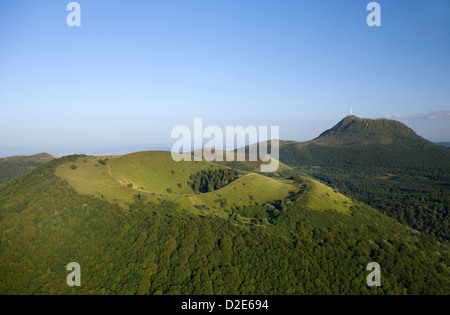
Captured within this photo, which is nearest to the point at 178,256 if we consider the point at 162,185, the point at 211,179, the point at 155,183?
the point at 162,185

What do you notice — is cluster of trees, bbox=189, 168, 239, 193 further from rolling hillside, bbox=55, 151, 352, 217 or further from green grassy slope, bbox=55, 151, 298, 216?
green grassy slope, bbox=55, 151, 298, 216

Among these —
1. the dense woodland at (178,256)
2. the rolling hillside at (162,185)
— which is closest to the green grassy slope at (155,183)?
the rolling hillside at (162,185)

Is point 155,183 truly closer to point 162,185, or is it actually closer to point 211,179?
point 162,185

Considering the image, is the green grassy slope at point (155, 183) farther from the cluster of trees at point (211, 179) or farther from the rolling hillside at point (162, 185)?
the cluster of trees at point (211, 179)

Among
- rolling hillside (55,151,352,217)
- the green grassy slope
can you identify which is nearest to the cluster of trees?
rolling hillside (55,151,352,217)
